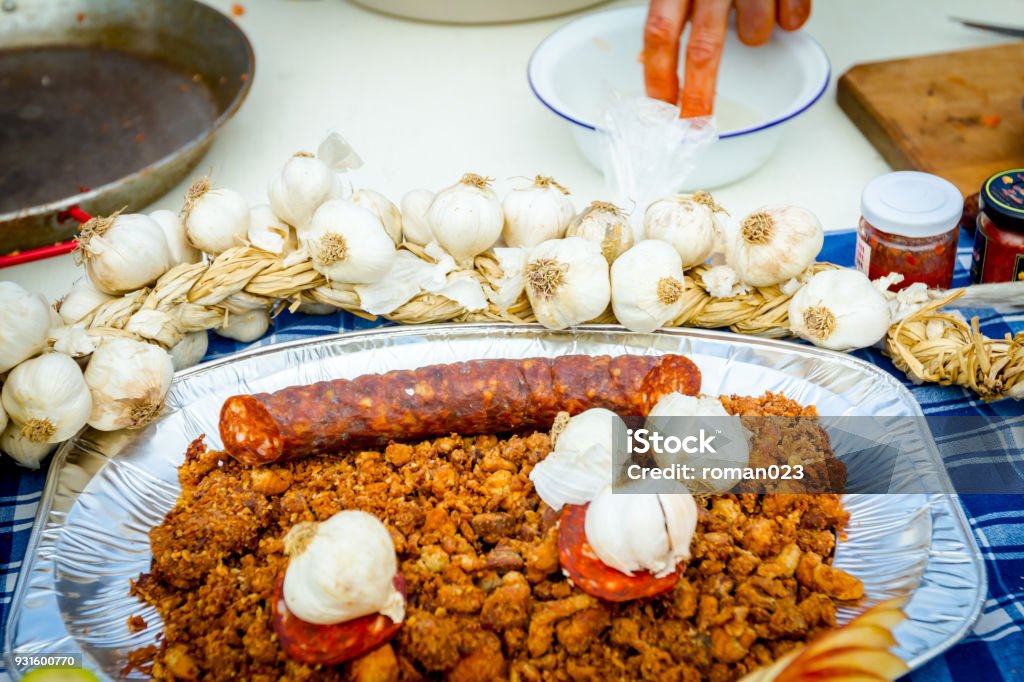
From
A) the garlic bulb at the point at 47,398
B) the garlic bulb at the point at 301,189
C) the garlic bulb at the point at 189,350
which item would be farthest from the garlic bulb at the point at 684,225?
the garlic bulb at the point at 47,398

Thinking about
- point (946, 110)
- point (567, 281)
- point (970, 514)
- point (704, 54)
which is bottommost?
point (970, 514)

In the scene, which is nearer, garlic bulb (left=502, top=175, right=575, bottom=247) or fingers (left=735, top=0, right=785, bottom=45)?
garlic bulb (left=502, top=175, right=575, bottom=247)

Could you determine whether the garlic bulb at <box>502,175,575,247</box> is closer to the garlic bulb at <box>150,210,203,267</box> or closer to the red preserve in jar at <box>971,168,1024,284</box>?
the garlic bulb at <box>150,210,203,267</box>

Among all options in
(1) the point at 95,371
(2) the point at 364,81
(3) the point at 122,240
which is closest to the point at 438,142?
(2) the point at 364,81

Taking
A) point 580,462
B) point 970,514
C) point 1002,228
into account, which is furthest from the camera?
point 1002,228

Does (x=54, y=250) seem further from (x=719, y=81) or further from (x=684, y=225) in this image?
(x=719, y=81)

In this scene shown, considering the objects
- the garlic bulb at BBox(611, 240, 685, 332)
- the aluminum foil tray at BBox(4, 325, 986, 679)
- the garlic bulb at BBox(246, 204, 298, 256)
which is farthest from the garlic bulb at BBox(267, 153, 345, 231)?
the garlic bulb at BBox(611, 240, 685, 332)

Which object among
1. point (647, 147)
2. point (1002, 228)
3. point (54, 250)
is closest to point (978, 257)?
point (1002, 228)
